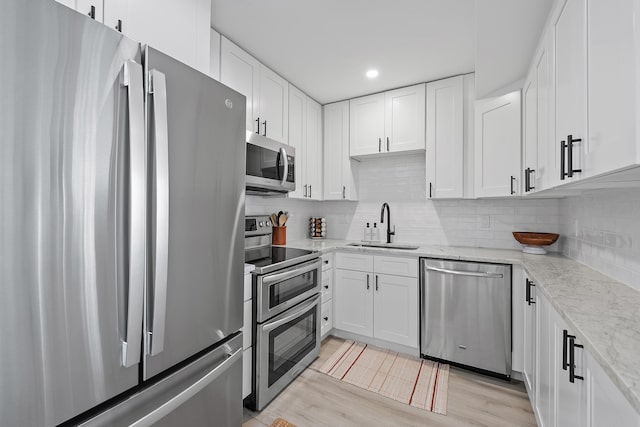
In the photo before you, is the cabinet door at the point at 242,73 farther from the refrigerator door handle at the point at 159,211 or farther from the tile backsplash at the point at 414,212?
the refrigerator door handle at the point at 159,211

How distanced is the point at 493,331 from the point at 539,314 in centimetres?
78

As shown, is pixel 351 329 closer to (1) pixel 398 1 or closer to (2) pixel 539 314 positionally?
(2) pixel 539 314

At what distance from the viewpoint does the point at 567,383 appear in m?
1.07

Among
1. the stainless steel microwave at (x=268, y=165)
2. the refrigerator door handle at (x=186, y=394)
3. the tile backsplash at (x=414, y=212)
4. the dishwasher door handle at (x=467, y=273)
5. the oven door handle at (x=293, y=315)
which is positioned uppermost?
the stainless steel microwave at (x=268, y=165)

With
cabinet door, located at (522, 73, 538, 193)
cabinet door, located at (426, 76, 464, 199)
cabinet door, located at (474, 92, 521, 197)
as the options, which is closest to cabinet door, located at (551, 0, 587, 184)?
cabinet door, located at (522, 73, 538, 193)

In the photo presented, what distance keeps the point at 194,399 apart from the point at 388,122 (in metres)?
2.89

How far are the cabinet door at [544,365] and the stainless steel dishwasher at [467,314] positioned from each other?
582 millimetres

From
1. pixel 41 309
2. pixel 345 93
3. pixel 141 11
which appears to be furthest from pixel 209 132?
pixel 345 93

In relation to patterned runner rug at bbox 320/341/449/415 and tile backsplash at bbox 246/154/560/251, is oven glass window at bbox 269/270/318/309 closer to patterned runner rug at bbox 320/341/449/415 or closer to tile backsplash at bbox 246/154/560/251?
patterned runner rug at bbox 320/341/449/415

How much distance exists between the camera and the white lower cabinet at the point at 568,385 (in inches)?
28.4

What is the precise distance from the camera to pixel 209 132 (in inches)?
48.5

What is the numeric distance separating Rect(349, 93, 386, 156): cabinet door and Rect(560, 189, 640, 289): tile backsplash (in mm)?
1794

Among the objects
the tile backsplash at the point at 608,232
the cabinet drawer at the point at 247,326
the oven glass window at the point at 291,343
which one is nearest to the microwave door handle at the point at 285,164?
the cabinet drawer at the point at 247,326

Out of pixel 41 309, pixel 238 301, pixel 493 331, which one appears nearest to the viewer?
pixel 41 309
